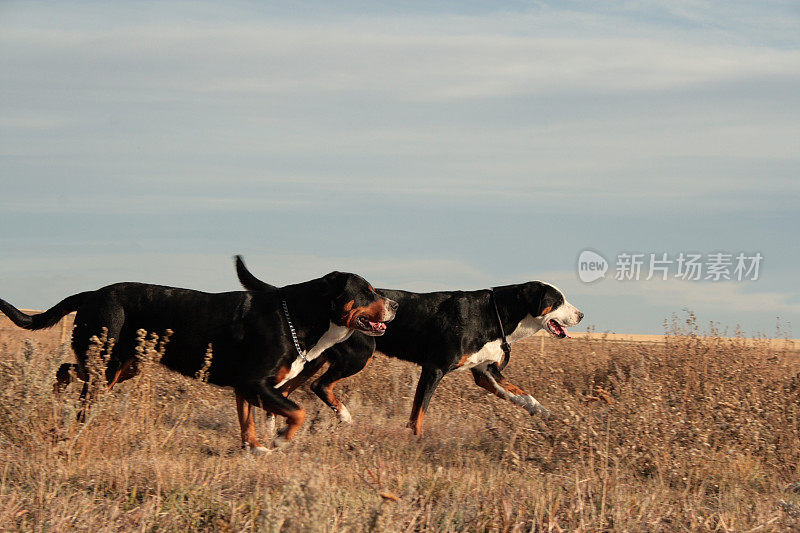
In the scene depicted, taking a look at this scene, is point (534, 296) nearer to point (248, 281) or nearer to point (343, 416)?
point (343, 416)

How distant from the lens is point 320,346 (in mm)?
7359

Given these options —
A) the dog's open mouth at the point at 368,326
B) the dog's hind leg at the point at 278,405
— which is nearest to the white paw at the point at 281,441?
the dog's hind leg at the point at 278,405

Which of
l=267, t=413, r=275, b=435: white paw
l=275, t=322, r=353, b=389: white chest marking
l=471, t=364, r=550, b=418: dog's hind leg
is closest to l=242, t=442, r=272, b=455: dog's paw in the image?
l=275, t=322, r=353, b=389: white chest marking

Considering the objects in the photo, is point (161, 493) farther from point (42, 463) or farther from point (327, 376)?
point (327, 376)

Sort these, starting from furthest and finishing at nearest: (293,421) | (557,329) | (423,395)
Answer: (557,329)
(423,395)
(293,421)

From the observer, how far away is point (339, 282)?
7328 millimetres

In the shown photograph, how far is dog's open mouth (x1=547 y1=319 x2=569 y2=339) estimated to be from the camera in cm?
943

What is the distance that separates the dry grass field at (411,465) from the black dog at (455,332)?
19.0 inches

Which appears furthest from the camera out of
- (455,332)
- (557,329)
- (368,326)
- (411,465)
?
(557,329)

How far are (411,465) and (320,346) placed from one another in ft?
5.07

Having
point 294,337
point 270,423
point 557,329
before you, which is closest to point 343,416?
point 270,423

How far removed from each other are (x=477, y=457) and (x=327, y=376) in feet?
6.78

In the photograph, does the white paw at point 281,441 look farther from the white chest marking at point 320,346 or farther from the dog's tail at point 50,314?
the dog's tail at point 50,314

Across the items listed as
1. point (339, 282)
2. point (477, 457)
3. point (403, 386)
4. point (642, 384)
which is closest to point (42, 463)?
point (339, 282)
